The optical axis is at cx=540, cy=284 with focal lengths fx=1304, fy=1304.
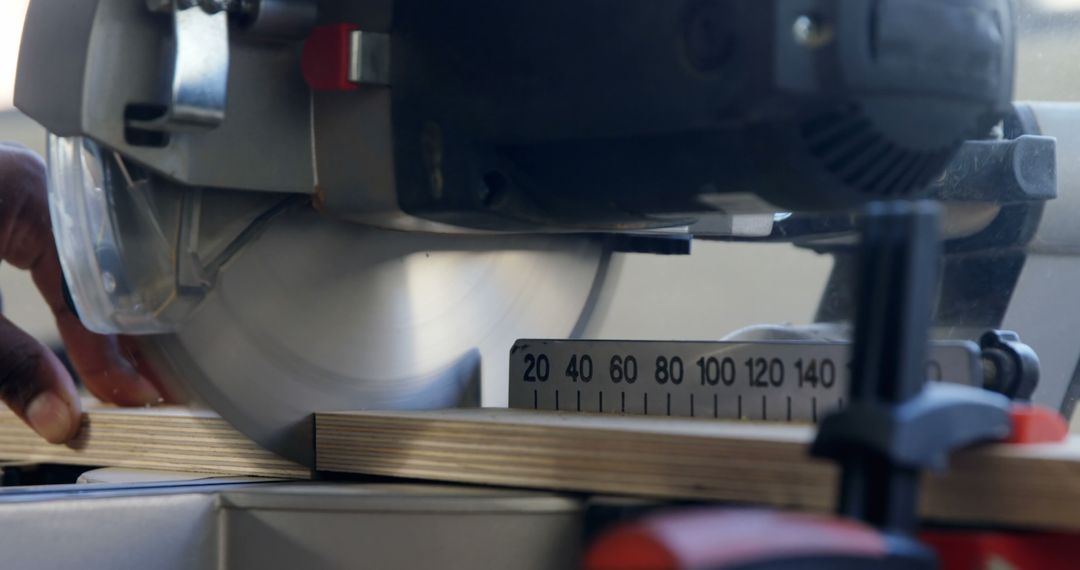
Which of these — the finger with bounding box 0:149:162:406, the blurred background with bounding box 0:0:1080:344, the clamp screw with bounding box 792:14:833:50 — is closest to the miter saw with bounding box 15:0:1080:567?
the clamp screw with bounding box 792:14:833:50

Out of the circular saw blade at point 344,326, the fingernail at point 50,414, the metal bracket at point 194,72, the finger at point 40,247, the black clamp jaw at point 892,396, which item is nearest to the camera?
the black clamp jaw at point 892,396

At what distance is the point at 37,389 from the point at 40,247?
0.21m

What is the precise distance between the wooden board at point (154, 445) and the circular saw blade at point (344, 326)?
4 centimetres

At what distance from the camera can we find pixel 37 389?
3.75 ft

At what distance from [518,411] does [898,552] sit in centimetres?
50

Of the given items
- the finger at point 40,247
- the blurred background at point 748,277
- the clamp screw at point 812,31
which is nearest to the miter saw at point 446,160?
the clamp screw at point 812,31

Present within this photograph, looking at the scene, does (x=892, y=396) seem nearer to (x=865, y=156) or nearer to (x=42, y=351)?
(x=865, y=156)

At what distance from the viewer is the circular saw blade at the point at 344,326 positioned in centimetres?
93

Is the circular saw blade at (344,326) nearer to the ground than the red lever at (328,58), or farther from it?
nearer to the ground

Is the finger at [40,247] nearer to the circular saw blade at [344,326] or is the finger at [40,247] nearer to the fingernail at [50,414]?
the fingernail at [50,414]

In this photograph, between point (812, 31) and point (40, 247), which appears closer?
point (812, 31)

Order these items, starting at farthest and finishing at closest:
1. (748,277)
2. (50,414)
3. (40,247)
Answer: (748,277), (40,247), (50,414)

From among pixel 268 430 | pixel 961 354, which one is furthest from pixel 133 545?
pixel 961 354

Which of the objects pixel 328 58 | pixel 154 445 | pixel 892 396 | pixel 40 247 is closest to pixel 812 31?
pixel 892 396
